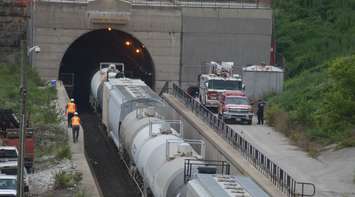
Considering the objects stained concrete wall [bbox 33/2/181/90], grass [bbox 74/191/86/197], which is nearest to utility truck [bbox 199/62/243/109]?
stained concrete wall [bbox 33/2/181/90]

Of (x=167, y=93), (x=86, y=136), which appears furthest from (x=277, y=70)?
(x=86, y=136)

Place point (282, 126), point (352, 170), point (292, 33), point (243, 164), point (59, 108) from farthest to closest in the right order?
point (292, 33)
point (59, 108)
point (282, 126)
point (352, 170)
point (243, 164)

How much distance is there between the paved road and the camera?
110 feet

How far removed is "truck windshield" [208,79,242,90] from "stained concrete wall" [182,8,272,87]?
827 centimetres

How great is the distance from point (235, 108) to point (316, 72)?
33.2 ft

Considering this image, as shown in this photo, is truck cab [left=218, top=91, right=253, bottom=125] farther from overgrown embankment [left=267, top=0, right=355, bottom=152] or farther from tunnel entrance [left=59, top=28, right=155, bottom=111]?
tunnel entrance [left=59, top=28, right=155, bottom=111]

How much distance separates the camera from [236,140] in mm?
36625

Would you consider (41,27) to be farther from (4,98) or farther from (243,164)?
(243,164)

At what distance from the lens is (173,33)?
61.4 metres

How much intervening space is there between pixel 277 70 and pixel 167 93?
627 centimetres

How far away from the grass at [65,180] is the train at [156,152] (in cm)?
184

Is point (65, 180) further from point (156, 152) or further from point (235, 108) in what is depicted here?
point (235, 108)

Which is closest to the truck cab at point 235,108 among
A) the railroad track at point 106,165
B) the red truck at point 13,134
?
the railroad track at point 106,165

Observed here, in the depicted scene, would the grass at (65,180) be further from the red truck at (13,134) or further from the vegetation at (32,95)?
the vegetation at (32,95)
